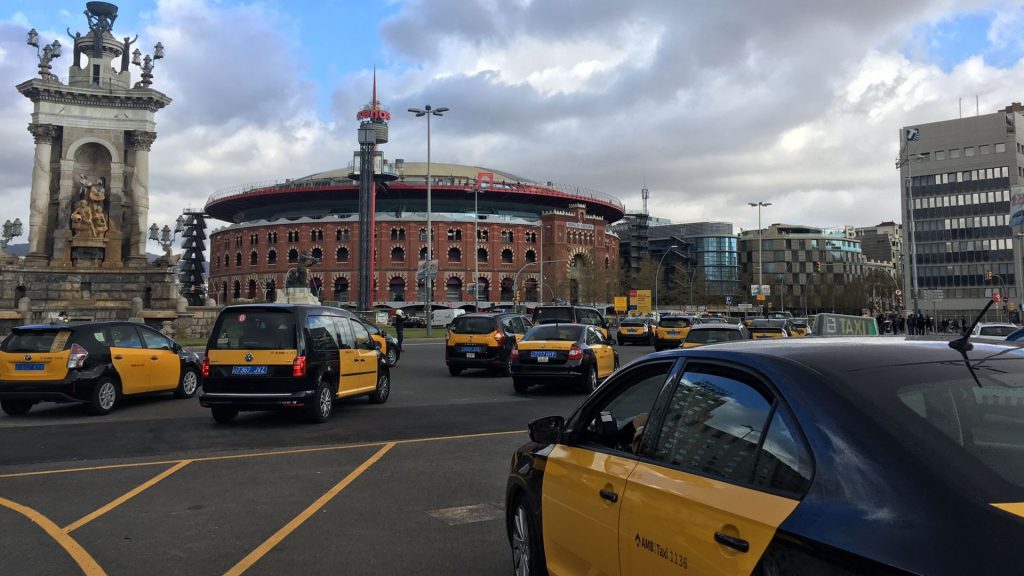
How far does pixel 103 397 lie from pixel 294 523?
7.84m

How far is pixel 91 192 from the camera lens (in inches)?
1496

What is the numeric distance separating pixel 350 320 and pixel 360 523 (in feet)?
22.1

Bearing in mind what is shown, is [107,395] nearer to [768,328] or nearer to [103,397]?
[103,397]

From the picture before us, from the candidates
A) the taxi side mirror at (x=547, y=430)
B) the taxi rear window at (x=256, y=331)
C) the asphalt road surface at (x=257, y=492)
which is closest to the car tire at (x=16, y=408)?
the asphalt road surface at (x=257, y=492)

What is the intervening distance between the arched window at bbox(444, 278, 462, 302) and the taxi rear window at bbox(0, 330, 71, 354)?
3176 inches

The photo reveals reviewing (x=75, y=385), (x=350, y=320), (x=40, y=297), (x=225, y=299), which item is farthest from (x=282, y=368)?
(x=225, y=299)

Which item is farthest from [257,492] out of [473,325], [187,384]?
[473,325]

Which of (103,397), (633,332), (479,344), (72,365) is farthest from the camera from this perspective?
(633,332)

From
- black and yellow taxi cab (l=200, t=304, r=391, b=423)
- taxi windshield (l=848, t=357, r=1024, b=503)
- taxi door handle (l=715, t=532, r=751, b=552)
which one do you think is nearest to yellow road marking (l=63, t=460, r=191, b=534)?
black and yellow taxi cab (l=200, t=304, r=391, b=423)

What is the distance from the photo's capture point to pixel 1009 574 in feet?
5.57

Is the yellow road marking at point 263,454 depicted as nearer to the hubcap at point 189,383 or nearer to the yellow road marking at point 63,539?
the yellow road marking at point 63,539

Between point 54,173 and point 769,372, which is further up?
point 54,173

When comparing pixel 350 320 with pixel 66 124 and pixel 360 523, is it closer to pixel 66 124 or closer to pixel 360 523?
pixel 360 523

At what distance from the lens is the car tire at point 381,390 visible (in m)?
12.9
